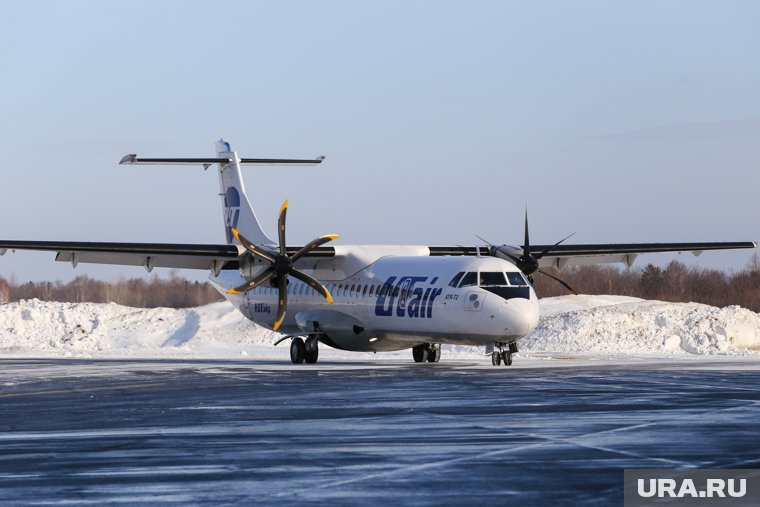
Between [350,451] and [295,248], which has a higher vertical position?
[295,248]

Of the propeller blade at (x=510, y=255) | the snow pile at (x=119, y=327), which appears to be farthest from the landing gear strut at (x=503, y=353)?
the snow pile at (x=119, y=327)

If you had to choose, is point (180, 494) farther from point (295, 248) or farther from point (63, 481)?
point (295, 248)

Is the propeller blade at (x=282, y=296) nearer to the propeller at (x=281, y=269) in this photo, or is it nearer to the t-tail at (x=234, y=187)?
the propeller at (x=281, y=269)

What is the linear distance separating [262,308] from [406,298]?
24.0 ft

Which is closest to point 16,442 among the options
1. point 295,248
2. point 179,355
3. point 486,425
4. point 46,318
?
point 486,425

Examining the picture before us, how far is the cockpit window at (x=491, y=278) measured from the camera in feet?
93.9

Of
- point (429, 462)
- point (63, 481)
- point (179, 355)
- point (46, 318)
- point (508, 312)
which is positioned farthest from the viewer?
point (46, 318)

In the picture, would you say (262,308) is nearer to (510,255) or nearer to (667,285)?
(510,255)

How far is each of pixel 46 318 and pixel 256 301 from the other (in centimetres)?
2905

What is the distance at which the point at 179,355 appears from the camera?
45125mm

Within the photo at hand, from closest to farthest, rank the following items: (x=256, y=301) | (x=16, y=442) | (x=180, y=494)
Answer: (x=180, y=494)
(x=16, y=442)
(x=256, y=301)

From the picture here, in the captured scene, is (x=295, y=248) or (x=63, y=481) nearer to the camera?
(x=63, y=481)

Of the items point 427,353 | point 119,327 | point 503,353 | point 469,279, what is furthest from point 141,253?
point 119,327

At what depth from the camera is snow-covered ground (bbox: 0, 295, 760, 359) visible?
4588cm
